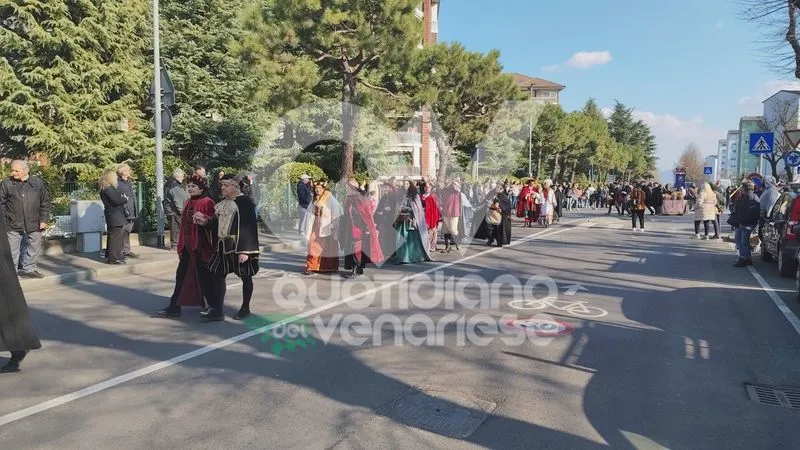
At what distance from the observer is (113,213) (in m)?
11.5

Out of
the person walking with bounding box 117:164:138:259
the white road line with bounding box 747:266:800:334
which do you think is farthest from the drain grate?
the person walking with bounding box 117:164:138:259

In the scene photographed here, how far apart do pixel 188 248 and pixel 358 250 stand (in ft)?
12.3

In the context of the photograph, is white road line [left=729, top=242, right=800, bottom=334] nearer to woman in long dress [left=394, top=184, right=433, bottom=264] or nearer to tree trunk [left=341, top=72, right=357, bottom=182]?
woman in long dress [left=394, top=184, right=433, bottom=264]

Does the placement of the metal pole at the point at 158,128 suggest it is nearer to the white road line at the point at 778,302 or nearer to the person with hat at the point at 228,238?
the person with hat at the point at 228,238

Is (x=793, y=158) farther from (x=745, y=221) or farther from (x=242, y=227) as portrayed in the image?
(x=242, y=227)

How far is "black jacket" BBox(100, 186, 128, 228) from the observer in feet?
37.2

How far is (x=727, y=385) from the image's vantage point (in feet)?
17.3

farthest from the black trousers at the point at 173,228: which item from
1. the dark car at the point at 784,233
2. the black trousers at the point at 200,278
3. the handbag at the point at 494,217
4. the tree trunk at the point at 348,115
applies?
the dark car at the point at 784,233

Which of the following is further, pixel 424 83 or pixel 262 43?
pixel 424 83

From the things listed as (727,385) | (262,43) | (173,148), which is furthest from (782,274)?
(173,148)

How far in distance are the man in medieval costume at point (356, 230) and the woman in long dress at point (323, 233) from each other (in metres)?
0.16

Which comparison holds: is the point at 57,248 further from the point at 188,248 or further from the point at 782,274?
the point at 782,274

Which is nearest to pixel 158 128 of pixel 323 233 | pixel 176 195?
pixel 176 195

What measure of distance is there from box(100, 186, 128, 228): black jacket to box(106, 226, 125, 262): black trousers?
4.4 inches
